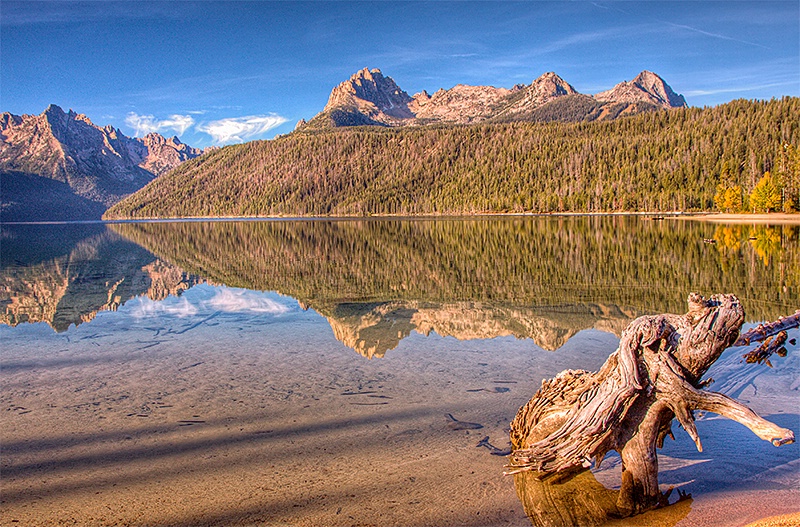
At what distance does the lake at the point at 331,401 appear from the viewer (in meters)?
7.45

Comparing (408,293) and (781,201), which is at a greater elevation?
(781,201)

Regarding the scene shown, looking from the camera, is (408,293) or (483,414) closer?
(483,414)

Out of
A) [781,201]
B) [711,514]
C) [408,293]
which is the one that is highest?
[781,201]

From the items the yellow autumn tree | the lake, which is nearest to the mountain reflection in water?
the lake

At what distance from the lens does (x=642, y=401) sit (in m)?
7.27

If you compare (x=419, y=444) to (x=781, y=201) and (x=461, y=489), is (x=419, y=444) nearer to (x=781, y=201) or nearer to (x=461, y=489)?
(x=461, y=489)

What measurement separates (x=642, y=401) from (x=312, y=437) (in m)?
5.39

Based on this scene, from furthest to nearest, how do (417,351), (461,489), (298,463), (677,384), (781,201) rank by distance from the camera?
1. (781,201)
2. (417,351)
3. (298,463)
4. (461,489)
5. (677,384)

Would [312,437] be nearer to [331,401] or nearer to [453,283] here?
[331,401]

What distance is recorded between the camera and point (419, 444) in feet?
29.8

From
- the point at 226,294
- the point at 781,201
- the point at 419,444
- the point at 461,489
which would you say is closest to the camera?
the point at 461,489

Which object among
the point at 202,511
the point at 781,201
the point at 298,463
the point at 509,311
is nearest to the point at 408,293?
the point at 509,311

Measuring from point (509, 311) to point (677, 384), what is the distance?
12.5 meters

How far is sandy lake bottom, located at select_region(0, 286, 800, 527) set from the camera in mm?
7281
